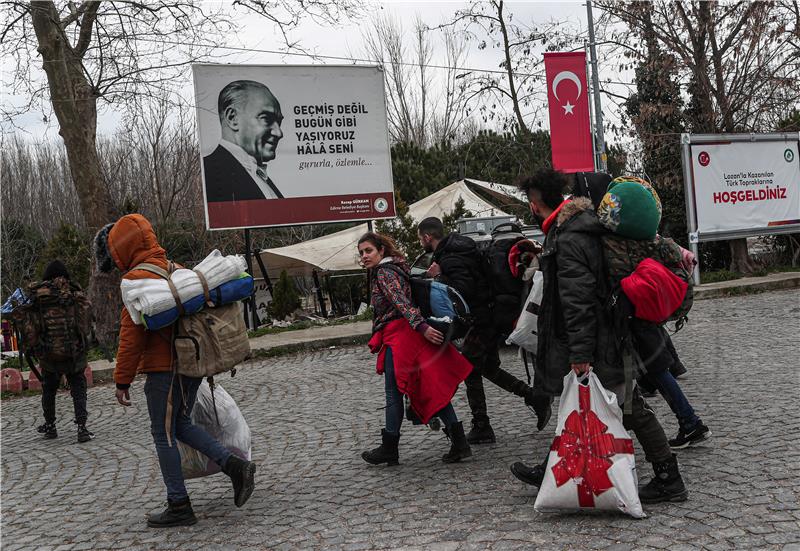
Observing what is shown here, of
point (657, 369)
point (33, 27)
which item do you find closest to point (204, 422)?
point (657, 369)

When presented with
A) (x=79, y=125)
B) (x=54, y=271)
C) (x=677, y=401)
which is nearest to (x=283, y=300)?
(x=79, y=125)

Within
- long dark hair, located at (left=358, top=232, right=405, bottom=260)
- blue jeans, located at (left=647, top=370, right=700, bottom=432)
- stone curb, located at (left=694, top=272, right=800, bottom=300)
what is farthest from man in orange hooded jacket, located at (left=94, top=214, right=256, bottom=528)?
stone curb, located at (left=694, top=272, right=800, bottom=300)

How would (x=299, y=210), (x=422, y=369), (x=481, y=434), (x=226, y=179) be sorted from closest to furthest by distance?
(x=422, y=369) < (x=481, y=434) < (x=226, y=179) < (x=299, y=210)

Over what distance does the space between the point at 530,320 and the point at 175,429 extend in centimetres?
227

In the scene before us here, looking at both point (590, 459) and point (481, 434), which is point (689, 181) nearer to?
point (481, 434)

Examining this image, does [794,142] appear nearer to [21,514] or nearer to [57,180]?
[21,514]

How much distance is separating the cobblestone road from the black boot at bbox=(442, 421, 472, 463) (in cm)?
9

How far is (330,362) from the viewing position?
11344 millimetres

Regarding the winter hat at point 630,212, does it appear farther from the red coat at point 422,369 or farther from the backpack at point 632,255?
the red coat at point 422,369

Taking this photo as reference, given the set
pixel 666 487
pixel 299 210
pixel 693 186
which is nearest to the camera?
pixel 666 487

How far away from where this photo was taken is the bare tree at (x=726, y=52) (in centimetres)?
1738

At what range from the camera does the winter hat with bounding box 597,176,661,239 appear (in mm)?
4090

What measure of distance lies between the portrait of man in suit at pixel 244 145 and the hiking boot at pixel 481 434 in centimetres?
1038

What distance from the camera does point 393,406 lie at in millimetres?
5438
